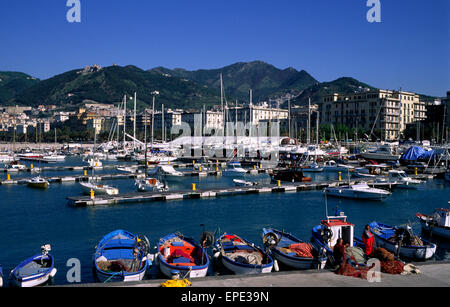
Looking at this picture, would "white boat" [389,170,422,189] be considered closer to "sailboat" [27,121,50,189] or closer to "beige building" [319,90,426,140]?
"sailboat" [27,121,50,189]

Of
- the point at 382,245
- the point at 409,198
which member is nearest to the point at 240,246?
the point at 382,245

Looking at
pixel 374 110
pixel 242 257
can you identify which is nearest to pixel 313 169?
pixel 242 257

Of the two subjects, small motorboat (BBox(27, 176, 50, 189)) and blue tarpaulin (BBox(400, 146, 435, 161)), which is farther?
blue tarpaulin (BBox(400, 146, 435, 161))

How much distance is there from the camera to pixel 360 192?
4034cm

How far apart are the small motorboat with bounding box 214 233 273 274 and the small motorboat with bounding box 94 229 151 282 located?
3734 millimetres

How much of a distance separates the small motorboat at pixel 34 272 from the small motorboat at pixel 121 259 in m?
2.00

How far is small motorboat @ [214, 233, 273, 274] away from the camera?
57.1 feet

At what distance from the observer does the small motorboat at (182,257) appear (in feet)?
56.1

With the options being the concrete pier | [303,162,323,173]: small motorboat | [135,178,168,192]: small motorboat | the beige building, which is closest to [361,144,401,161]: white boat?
[303,162,323,173]: small motorboat

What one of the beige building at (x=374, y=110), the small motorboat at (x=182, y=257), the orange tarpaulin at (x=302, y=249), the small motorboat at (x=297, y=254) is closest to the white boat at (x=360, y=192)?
the orange tarpaulin at (x=302, y=249)

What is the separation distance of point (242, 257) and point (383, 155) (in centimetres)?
6458

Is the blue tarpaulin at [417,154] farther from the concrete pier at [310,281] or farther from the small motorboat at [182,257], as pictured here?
the concrete pier at [310,281]

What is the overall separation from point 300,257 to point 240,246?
3254 mm
